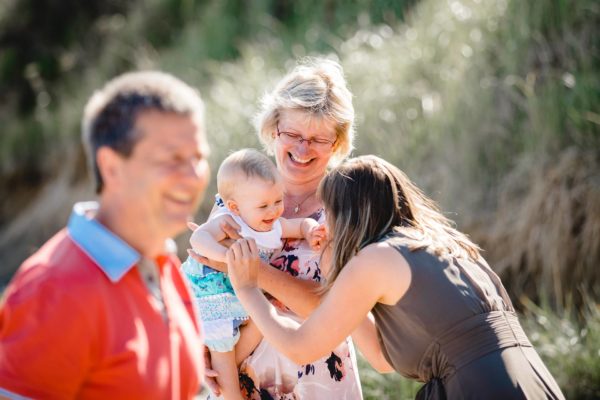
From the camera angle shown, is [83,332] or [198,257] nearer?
[83,332]

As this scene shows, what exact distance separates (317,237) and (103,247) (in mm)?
1558

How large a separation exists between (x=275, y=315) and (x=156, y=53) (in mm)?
9974

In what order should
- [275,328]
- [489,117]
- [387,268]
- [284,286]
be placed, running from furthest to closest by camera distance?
[489,117] → [284,286] → [275,328] → [387,268]

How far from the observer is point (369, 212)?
2.97m

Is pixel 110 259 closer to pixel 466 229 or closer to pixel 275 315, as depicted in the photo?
pixel 275 315

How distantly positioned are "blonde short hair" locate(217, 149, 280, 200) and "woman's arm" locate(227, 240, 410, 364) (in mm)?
429

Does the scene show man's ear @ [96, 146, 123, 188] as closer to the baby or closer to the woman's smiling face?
the baby

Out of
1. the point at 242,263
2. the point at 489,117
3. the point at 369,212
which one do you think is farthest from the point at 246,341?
the point at 489,117

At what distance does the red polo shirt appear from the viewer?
1.75 metres

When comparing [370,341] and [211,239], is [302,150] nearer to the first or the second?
[211,239]

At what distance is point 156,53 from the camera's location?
12406 mm

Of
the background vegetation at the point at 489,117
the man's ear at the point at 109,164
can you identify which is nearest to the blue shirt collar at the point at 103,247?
the man's ear at the point at 109,164

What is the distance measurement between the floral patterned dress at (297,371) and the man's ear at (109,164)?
5.12 feet

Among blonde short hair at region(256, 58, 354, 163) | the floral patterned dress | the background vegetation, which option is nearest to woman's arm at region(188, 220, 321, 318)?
the floral patterned dress
